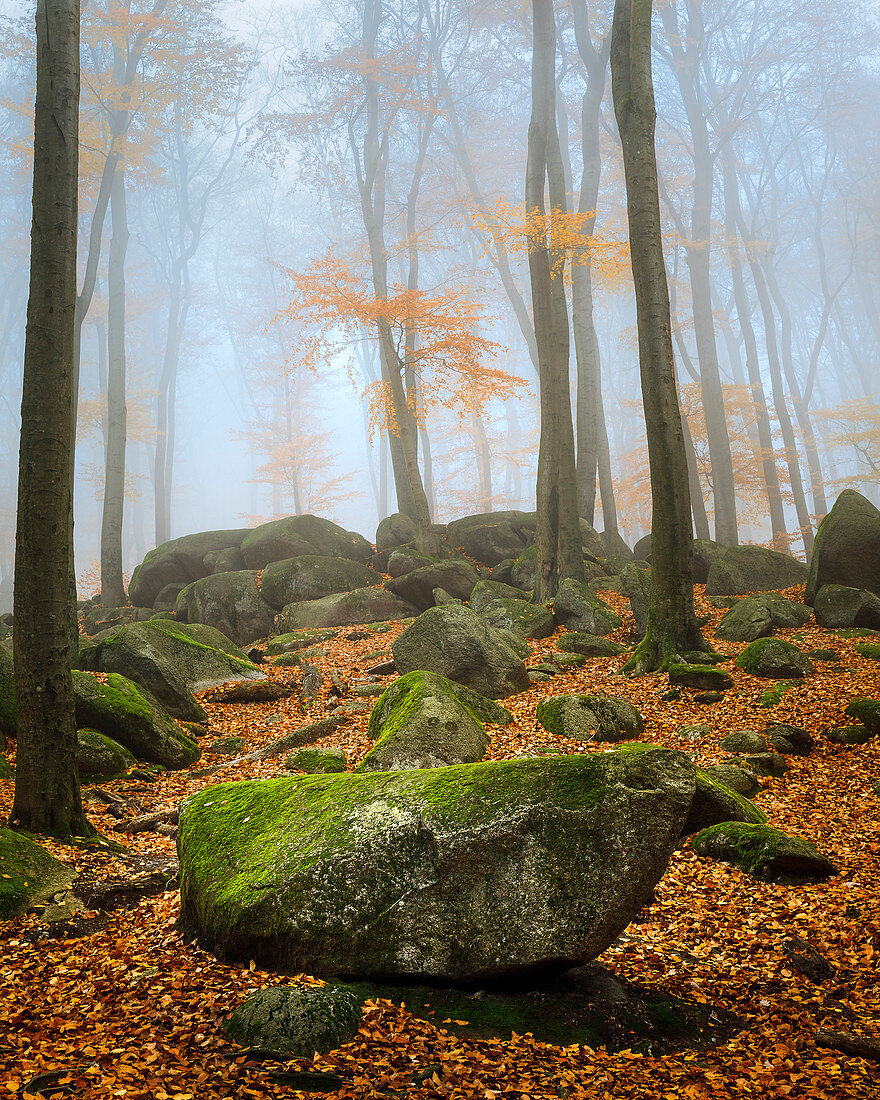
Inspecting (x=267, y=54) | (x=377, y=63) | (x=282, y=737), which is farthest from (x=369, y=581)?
(x=267, y=54)

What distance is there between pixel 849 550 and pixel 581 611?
4.06 metres

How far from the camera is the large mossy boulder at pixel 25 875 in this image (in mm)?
3605

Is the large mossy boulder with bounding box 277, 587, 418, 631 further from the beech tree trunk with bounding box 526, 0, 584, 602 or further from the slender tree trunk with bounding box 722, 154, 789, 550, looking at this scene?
the slender tree trunk with bounding box 722, 154, 789, 550

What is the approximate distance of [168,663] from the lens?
825 centimetres

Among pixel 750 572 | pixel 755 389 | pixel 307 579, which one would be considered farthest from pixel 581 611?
pixel 755 389

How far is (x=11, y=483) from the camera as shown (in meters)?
41.3

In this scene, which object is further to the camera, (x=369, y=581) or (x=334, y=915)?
(x=369, y=581)

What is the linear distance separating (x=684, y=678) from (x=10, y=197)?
143ft

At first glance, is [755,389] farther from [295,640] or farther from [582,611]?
[295,640]

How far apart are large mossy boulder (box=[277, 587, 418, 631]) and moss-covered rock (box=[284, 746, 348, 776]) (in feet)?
23.0

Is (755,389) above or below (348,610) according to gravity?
above

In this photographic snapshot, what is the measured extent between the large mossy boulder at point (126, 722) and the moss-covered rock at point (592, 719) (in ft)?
12.2

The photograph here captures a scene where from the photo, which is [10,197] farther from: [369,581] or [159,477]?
[369,581]

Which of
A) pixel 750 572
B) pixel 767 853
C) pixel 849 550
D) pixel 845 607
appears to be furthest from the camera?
pixel 750 572
